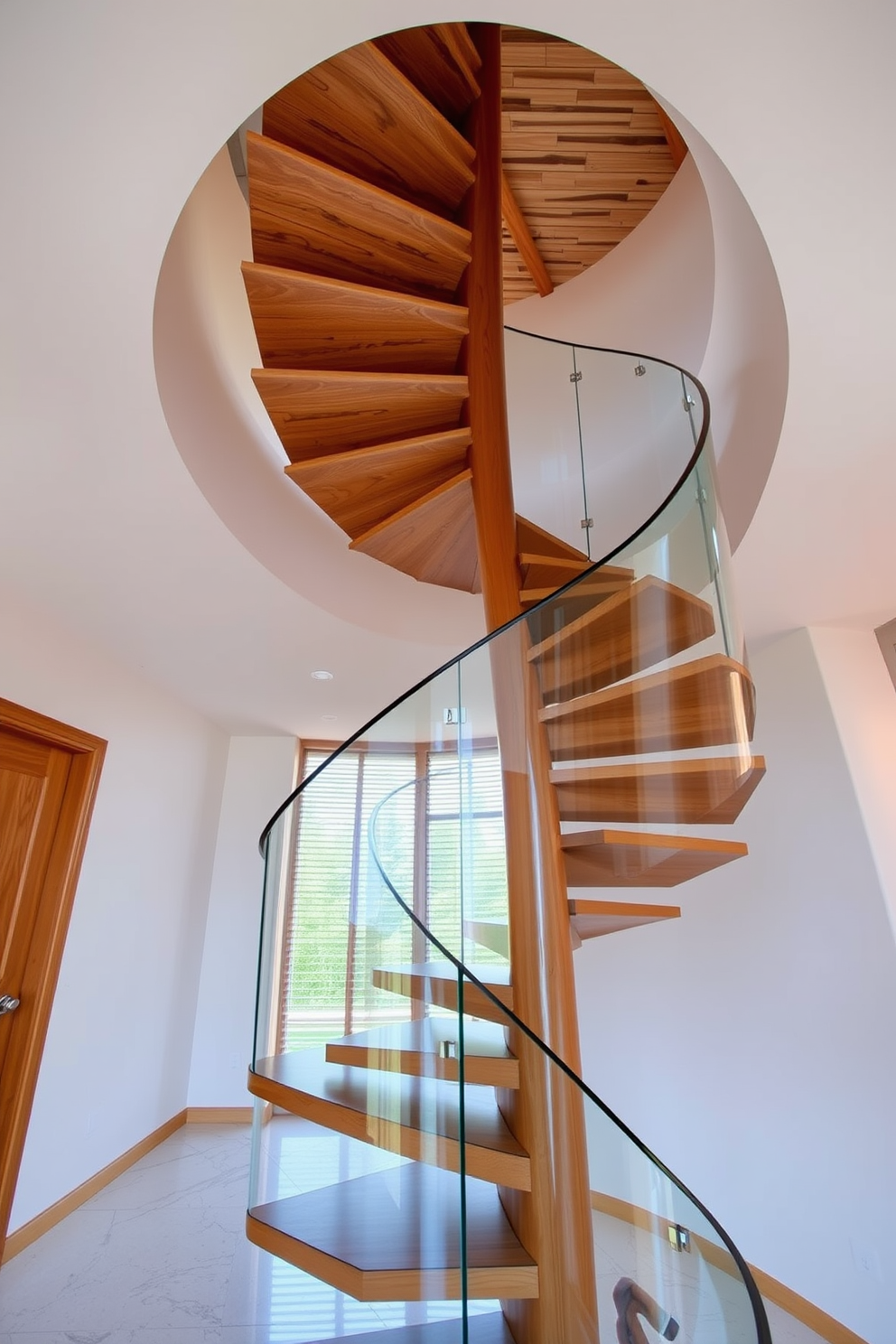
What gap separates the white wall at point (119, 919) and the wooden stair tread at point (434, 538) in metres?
1.66

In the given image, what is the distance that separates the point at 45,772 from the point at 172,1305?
2192mm

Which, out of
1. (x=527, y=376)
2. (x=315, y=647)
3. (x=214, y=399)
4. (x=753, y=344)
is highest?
(x=527, y=376)

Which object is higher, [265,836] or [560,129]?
[560,129]

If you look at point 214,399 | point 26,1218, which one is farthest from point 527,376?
point 26,1218

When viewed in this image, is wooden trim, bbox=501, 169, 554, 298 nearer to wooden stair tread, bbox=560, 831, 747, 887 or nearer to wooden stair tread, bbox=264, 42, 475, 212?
wooden stair tread, bbox=264, 42, 475, 212

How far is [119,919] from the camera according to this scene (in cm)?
362

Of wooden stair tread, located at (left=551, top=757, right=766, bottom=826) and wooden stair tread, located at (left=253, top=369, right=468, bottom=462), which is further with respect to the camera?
wooden stair tread, located at (left=253, top=369, right=468, bottom=462)

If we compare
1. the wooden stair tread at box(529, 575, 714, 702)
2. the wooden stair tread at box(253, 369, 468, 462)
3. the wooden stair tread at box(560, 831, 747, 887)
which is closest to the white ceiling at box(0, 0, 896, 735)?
the wooden stair tread at box(253, 369, 468, 462)

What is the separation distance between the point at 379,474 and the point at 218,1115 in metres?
4.29

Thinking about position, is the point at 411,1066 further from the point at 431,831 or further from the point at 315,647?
the point at 315,647

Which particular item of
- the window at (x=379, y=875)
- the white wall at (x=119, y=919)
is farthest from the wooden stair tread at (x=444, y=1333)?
the white wall at (x=119, y=919)

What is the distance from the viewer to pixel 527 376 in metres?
3.00

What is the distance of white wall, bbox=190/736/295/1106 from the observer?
445cm

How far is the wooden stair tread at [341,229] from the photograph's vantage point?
1.88 m
